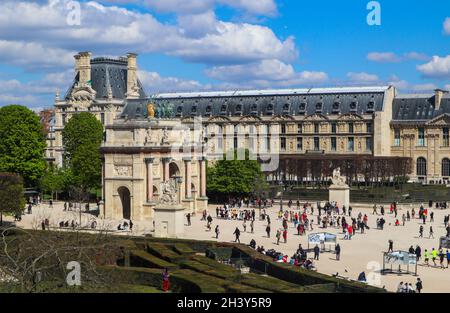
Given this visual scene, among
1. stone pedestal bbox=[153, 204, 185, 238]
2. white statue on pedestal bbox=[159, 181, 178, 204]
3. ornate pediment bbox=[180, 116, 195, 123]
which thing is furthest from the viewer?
ornate pediment bbox=[180, 116, 195, 123]

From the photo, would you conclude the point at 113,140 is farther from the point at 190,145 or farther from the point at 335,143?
the point at 335,143

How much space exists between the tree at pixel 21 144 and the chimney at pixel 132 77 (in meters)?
45.6

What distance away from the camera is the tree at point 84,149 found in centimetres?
9106

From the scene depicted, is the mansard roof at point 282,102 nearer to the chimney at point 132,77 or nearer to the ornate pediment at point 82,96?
the chimney at point 132,77

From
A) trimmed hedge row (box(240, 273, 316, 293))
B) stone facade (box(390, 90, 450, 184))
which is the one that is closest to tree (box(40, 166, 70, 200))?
stone facade (box(390, 90, 450, 184))

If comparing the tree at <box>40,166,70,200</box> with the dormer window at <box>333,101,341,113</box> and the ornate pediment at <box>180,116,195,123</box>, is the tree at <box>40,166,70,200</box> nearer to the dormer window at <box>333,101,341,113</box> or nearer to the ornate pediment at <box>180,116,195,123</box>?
the ornate pediment at <box>180,116,195,123</box>

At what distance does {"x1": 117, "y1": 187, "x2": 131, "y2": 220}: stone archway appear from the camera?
73.7 m

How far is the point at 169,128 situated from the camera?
3027 inches

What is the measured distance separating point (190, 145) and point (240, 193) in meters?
12.7

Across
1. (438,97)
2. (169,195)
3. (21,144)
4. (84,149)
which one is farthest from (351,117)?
(169,195)

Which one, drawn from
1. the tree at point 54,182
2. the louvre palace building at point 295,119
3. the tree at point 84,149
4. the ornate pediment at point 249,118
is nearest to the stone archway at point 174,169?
the tree at point 84,149

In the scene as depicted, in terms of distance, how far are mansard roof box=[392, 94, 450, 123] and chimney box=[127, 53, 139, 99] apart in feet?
138

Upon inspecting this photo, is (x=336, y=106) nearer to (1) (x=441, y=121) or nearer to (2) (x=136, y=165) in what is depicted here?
(1) (x=441, y=121)
